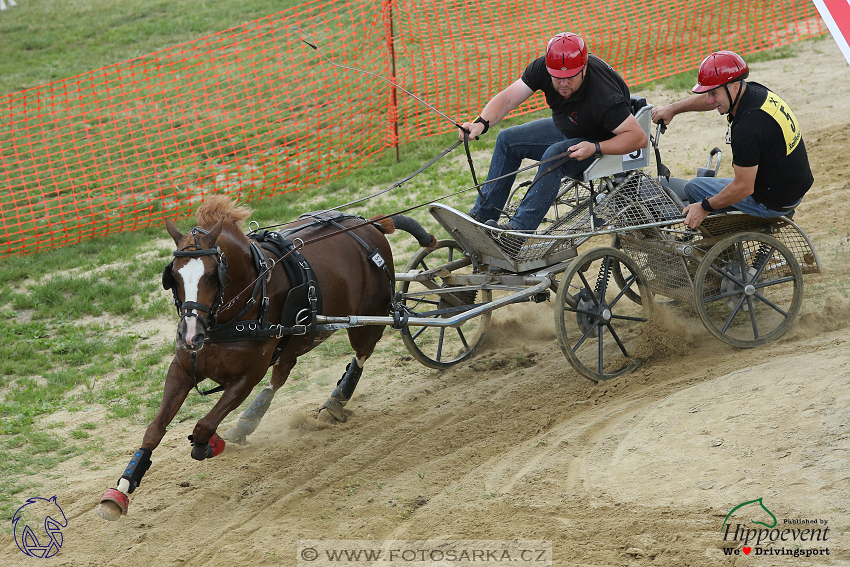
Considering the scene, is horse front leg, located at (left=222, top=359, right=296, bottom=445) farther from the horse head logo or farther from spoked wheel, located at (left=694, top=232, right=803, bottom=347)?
spoked wheel, located at (left=694, top=232, right=803, bottom=347)

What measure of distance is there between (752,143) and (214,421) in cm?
396

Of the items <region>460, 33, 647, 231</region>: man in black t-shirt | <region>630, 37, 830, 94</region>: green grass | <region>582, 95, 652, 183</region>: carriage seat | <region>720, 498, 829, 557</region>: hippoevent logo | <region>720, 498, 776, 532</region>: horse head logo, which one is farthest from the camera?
<region>630, 37, 830, 94</region>: green grass

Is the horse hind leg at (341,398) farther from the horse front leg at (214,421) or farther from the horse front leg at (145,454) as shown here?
the horse front leg at (145,454)

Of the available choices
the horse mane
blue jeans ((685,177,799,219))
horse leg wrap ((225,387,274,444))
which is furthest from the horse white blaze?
blue jeans ((685,177,799,219))

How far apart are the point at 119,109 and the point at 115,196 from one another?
334cm

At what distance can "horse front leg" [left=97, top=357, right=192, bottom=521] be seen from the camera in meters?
4.05

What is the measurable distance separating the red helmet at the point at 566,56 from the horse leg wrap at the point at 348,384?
253 centimetres

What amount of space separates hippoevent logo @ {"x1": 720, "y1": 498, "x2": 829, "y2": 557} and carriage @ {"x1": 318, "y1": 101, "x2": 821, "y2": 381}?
6.23 feet

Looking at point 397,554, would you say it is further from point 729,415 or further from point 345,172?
point 345,172

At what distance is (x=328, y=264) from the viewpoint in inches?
199

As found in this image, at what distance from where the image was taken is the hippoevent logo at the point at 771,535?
11.5 feet

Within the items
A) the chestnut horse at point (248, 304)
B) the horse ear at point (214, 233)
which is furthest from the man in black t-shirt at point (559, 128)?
the horse ear at point (214, 233)

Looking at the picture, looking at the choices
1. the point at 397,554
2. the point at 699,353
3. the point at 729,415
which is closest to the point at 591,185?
the point at 699,353

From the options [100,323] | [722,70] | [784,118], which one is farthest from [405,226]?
[100,323]
